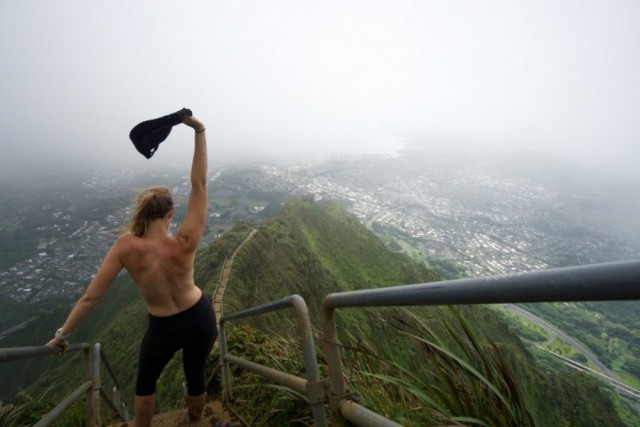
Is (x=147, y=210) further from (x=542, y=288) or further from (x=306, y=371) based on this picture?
(x=542, y=288)

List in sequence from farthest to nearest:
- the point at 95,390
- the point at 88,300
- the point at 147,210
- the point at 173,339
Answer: the point at 95,390
the point at 173,339
the point at 147,210
the point at 88,300

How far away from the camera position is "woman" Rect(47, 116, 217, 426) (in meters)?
2.43

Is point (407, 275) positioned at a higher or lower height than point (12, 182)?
higher

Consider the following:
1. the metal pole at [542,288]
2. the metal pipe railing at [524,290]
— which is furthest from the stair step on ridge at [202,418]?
the metal pole at [542,288]

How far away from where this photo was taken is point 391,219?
10031cm

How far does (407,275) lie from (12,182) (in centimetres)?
16716

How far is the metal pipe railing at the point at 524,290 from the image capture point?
55 cm

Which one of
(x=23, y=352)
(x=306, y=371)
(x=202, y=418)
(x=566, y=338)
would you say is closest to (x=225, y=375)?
(x=202, y=418)

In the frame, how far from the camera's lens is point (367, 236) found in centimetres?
4462

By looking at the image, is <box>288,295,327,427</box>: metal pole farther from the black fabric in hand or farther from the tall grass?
the black fabric in hand

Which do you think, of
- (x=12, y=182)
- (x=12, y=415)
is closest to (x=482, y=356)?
(x=12, y=415)

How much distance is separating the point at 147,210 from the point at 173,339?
3.10ft

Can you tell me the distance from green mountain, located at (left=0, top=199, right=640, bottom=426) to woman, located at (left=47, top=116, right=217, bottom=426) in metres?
0.69

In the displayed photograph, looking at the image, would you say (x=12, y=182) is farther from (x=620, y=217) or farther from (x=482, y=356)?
(x=620, y=217)
